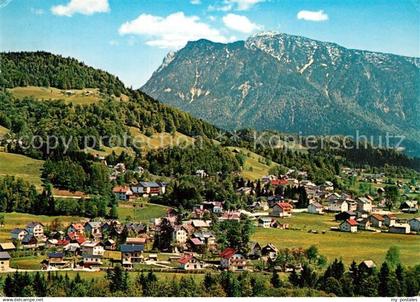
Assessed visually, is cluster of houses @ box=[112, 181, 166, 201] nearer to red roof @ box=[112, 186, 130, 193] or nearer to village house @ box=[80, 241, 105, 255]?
red roof @ box=[112, 186, 130, 193]

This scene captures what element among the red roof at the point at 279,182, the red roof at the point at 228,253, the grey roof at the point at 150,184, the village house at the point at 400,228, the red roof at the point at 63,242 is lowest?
the red roof at the point at 228,253

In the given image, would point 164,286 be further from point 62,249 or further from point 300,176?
→ point 300,176

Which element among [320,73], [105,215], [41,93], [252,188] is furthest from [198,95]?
[320,73]

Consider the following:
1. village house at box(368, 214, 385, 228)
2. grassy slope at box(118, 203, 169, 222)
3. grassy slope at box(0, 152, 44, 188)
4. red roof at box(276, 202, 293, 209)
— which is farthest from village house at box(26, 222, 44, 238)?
village house at box(368, 214, 385, 228)

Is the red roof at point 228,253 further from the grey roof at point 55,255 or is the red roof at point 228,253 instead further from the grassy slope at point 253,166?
the grassy slope at point 253,166

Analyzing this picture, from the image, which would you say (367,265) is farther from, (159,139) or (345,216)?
(159,139)

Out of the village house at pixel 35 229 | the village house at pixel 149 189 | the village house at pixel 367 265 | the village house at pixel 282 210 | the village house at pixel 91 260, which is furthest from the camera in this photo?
the village house at pixel 149 189

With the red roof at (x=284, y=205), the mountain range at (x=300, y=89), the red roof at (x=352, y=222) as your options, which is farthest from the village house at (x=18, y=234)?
the mountain range at (x=300, y=89)
